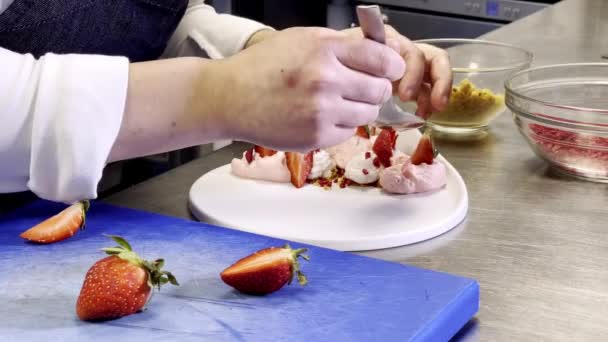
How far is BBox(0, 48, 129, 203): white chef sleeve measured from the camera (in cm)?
85

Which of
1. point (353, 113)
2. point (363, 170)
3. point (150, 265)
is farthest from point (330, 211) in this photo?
point (150, 265)

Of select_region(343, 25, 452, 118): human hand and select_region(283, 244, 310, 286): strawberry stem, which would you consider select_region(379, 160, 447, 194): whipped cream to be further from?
select_region(283, 244, 310, 286): strawberry stem

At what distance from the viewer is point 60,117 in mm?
850

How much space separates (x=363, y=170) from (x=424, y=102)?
144mm

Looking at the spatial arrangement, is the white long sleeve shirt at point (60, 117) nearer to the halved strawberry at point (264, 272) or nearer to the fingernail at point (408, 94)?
the halved strawberry at point (264, 272)

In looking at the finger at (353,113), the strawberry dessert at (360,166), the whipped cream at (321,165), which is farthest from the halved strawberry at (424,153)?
the finger at (353,113)

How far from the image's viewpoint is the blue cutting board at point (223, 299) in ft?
2.53

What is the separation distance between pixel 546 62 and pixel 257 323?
3.33 feet

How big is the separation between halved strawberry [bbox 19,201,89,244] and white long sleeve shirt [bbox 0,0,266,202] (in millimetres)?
56

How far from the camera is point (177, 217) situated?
1034 mm

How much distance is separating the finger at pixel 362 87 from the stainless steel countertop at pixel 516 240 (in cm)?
17

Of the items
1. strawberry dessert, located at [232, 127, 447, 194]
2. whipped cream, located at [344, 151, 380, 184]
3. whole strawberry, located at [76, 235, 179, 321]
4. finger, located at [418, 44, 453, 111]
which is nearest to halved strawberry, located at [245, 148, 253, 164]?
strawberry dessert, located at [232, 127, 447, 194]

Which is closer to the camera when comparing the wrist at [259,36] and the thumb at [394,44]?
the thumb at [394,44]

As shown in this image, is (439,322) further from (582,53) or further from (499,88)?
(582,53)
